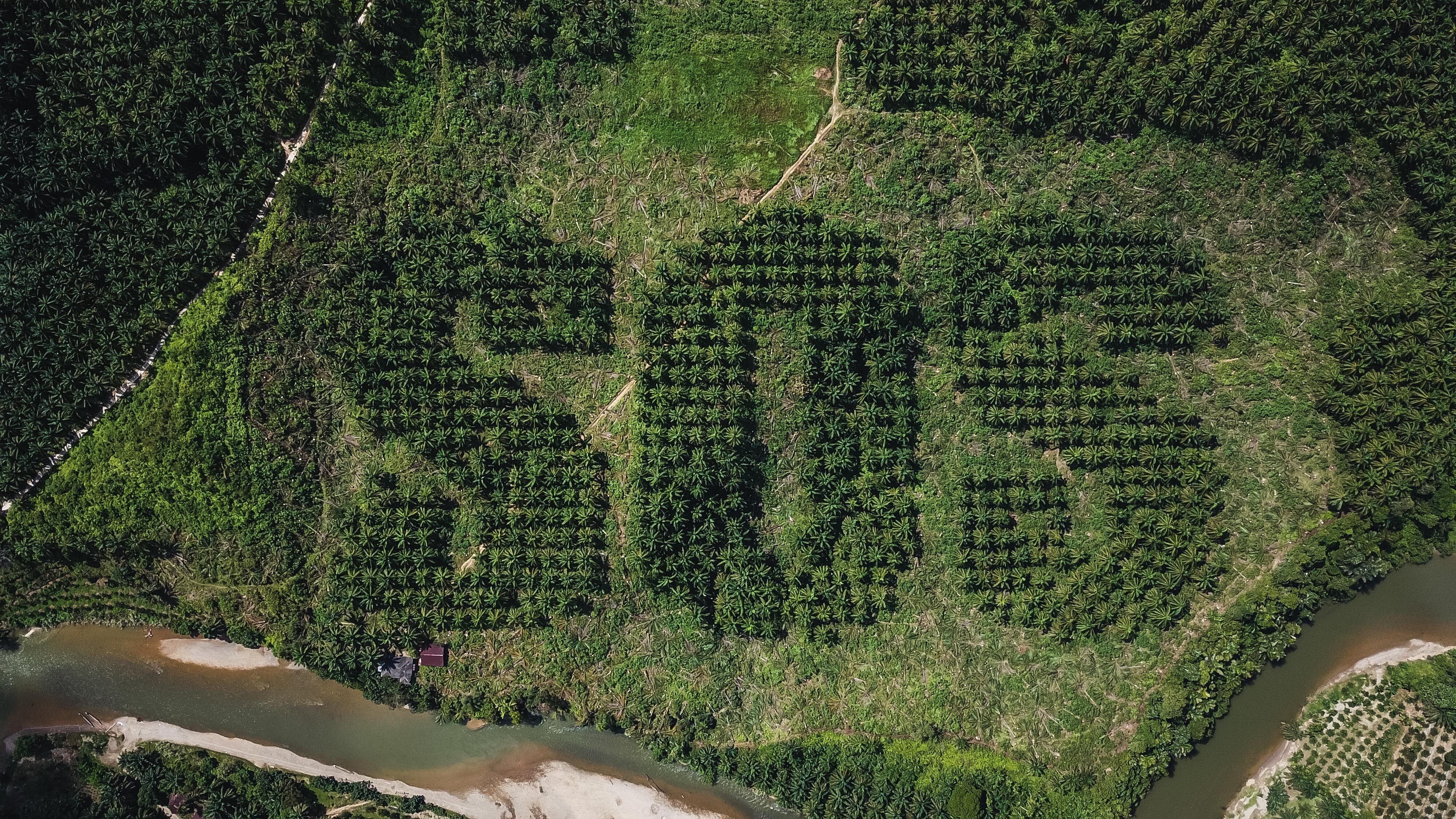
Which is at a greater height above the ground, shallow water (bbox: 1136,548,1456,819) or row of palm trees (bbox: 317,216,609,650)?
row of palm trees (bbox: 317,216,609,650)

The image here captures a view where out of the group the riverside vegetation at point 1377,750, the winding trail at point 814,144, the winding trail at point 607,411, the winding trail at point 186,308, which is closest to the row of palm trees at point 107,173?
the winding trail at point 186,308

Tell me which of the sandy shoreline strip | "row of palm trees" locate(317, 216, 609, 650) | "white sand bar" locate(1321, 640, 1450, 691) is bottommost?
the sandy shoreline strip

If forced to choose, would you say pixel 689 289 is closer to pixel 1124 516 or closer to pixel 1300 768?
pixel 1124 516

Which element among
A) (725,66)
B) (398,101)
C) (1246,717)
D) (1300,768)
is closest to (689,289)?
(725,66)

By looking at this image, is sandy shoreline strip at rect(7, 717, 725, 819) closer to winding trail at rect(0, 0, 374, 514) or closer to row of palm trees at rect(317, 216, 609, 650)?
row of palm trees at rect(317, 216, 609, 650)

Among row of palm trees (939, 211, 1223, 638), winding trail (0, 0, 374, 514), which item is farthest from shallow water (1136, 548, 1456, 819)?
winding trail (0, 0, 374, 514)

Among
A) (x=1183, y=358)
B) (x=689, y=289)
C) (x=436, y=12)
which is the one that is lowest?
(x=1183, y=358)

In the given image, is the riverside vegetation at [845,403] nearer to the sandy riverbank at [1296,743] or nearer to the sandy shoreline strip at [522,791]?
the sandy shoreline strip at [522,791]
